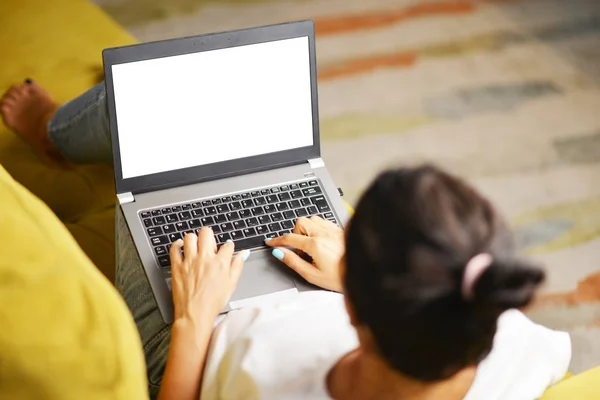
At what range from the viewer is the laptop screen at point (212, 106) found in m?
1.23

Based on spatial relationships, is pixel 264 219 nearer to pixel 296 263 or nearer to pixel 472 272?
pixel 296 263

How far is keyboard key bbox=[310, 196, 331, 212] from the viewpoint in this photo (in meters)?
1.28

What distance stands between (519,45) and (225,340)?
161 cm

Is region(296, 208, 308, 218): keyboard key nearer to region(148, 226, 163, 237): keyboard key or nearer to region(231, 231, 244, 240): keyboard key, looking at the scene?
region(231, 231, 244, 240): keyboard key

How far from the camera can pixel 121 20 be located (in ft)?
7.63

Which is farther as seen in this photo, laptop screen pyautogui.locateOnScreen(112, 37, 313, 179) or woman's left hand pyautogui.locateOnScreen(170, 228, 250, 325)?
laptop screen pyautogui.locateOnScreen(112, 37, 313, 179)

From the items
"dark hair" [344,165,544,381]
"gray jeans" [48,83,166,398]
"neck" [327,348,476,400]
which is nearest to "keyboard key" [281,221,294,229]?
"gray jeans" [48,83,166,398]

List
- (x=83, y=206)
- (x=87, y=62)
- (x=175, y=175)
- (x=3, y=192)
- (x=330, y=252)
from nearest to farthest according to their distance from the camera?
(x=3, y=192) → (x=330, y=252) → (x=175, y=175) → (x=83, y=206) → (x=87, y=62)

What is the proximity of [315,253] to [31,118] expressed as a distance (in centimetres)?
64

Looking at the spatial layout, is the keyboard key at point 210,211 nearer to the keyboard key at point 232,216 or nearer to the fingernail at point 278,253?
the keyboard key at point 232,216

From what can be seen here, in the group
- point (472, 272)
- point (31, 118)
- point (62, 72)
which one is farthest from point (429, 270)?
point (62, 72)

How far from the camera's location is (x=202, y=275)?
1.09 metres

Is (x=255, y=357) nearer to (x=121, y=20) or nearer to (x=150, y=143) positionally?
(x=150, y=143)

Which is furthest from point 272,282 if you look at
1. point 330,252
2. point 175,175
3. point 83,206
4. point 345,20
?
point 345,20
